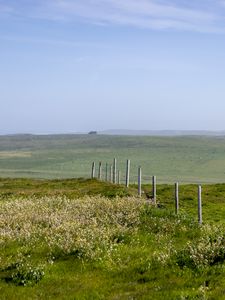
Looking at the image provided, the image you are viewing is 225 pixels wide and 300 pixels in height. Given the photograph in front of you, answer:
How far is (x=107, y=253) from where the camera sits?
20.2m

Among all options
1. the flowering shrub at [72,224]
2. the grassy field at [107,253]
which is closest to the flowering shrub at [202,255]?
the grassy field at [107,253]

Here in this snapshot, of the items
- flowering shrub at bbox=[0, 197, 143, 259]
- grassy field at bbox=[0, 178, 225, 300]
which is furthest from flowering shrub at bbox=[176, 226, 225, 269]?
flowering shrub at bbox=[0, 197, 143, 259]

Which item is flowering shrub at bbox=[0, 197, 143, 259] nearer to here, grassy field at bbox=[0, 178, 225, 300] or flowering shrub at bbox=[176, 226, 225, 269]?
grassy field at bbox=[0, 178, 225, 300]

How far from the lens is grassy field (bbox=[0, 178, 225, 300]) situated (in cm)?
1619

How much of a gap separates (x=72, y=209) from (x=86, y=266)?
36.7 ft

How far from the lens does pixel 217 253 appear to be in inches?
721

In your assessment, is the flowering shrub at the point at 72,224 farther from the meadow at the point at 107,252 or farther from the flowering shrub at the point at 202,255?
the flowering shrub at the point at 202,255

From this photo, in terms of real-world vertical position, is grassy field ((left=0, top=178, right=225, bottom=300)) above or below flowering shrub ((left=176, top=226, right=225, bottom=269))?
below

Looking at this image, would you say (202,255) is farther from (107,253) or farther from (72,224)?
(72,224)

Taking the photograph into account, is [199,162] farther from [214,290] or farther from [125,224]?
[214,290]

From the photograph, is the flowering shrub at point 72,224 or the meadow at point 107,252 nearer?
the meadow at point 107,252

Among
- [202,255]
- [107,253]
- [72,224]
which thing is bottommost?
[107,253]

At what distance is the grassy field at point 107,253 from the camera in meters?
16.2

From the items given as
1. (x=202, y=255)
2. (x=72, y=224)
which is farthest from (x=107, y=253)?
(x=72, y=224)
